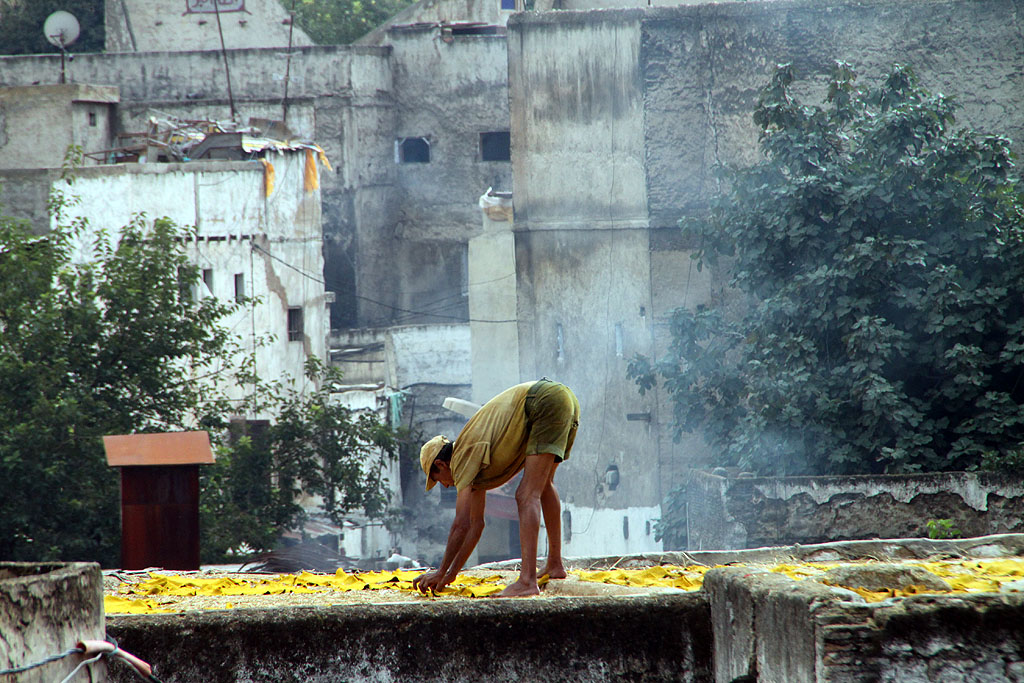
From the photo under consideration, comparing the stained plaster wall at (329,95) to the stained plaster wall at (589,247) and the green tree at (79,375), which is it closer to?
the green tree at (79,375)

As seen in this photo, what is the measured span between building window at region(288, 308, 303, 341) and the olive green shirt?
722 inches

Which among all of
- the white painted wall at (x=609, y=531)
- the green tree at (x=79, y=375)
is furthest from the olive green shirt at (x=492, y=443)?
the green tree at (x=79, y=375)

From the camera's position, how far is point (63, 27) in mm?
30266

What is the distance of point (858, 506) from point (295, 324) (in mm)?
16548

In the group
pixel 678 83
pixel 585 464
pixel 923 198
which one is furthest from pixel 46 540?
pixel 923 198

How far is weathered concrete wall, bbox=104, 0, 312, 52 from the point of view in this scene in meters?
31.9

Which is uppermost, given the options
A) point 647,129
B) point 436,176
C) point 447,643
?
Answer: point 436,176

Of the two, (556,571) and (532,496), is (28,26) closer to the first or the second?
(556,571)

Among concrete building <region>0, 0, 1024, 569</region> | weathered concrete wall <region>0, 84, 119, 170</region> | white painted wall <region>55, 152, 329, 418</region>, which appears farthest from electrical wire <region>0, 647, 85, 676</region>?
weathered concrete wall <region>0, 84, 119, 170</region>

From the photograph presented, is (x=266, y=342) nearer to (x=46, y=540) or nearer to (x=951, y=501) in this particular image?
(x=46, y=540)

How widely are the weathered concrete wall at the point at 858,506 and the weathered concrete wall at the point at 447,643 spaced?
4230mm

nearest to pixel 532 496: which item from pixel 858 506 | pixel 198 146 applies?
pixel 858 506

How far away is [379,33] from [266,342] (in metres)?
11.8

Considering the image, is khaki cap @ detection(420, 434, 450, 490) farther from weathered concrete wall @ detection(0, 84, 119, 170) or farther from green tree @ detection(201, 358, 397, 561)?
weathered concrete wall @ detection(0, 84, 119, 170)
